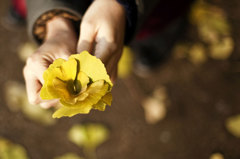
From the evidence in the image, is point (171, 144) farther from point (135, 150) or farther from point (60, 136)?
point (60, 136)

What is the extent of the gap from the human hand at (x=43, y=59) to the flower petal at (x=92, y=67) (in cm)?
11

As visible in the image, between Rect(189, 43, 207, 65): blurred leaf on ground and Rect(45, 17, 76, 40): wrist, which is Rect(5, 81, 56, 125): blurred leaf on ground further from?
Rect(189, 43, 207, 65): blurred leaf on ground

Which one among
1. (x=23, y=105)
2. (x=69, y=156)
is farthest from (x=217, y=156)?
(x=23, y=105)

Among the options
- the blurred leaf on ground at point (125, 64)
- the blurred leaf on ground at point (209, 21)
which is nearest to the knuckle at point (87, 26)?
the blurred leaf on ground at point (125, 64)

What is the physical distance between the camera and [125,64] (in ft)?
3.48

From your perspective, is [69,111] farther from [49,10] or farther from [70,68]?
[49,10]

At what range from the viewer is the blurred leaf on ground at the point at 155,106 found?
1026 mm

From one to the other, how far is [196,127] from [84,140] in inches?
19.3

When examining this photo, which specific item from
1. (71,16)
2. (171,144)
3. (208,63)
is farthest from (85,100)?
(208,63)

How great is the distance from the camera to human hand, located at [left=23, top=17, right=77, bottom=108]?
1.71 ft

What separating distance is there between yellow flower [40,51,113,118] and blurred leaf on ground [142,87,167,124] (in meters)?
0.62

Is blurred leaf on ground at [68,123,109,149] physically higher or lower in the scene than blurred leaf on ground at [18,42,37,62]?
lower

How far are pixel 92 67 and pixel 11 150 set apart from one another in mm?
727

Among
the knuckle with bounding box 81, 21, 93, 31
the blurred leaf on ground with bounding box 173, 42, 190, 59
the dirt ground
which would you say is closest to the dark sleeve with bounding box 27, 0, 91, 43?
the knuckle with bounding box 81, 21, 93, 31
